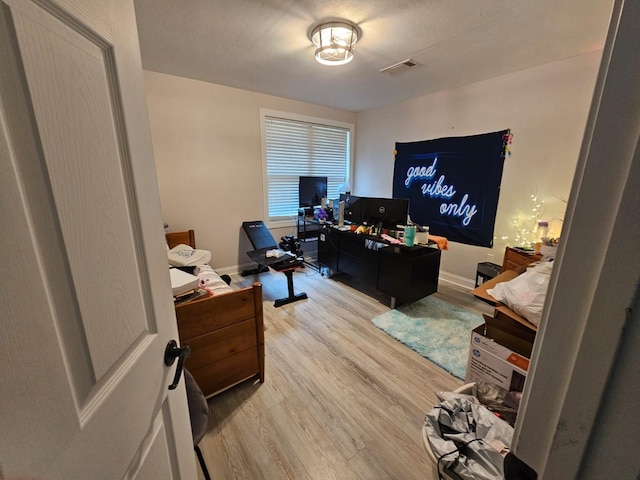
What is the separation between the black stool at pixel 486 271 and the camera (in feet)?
9.59

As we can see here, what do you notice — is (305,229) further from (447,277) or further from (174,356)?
(174,356)

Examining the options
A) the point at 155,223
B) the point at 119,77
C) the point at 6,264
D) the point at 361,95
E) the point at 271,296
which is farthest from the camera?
the point at 361,95

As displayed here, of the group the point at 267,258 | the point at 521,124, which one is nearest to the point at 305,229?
the point at 267,258

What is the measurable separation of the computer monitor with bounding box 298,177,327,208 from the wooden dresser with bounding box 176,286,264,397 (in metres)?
2.72

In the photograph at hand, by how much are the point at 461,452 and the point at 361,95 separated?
402 centimetres

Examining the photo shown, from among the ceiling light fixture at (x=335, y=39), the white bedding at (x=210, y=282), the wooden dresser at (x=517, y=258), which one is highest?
the ceiling light fixture at (x=335, y=39)

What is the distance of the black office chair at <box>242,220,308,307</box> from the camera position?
115 inches

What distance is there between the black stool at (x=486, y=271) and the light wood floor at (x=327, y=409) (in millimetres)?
1580

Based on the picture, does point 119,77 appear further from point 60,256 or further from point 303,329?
point 303,329

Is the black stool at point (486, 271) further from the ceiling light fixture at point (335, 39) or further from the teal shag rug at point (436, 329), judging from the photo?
the ceiling light fixture at point (335, 39)

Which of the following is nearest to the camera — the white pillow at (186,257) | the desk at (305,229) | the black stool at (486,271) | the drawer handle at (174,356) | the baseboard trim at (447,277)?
the drawer handle at (174,356)

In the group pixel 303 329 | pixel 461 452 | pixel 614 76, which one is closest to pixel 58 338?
pixel 614 76

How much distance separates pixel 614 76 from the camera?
0.31m

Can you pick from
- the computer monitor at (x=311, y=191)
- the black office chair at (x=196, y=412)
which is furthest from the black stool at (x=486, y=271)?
the black office chair at (x=196, y=412)
